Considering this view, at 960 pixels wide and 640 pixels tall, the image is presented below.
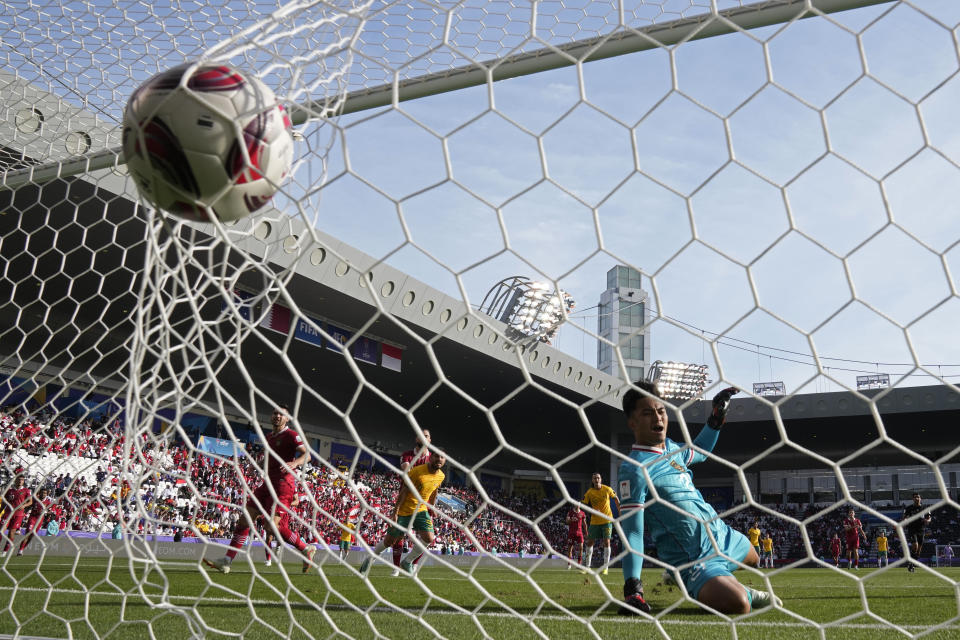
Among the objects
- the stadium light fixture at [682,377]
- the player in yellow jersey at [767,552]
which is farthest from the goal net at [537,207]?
the stadium light fixture at [682,377]

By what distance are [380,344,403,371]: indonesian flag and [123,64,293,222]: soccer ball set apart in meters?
16.2

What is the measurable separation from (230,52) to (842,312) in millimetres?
2001

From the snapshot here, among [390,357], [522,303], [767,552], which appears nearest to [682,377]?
[767,552]

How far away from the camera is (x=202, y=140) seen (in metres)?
2.15

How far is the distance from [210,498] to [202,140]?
155 cm

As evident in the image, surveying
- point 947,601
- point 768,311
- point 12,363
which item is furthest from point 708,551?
point 12,363

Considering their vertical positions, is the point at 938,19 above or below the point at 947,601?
above

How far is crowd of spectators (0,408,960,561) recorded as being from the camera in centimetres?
271

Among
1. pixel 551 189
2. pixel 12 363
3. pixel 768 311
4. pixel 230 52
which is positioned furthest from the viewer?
pixel 12 363

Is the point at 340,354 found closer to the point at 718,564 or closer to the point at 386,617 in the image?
the point at 386,617

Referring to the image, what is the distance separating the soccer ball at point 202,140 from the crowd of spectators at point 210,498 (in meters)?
0.83

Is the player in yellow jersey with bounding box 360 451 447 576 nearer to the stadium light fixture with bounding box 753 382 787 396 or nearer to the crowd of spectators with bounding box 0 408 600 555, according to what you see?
the crowd of spectators with bounding box 0 408 600 555

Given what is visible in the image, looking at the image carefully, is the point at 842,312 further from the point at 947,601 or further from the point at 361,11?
the point at 947,601

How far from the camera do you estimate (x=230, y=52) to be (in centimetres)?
244
